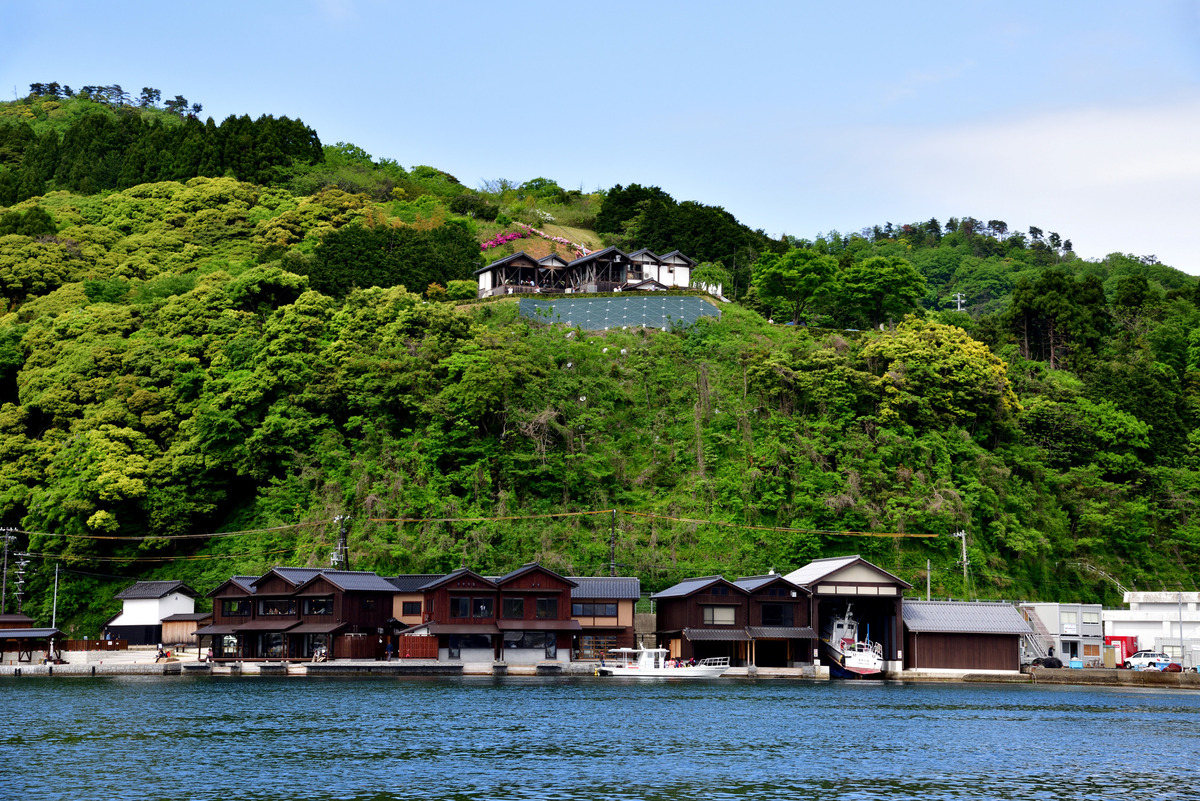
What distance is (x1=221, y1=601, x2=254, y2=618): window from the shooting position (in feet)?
189

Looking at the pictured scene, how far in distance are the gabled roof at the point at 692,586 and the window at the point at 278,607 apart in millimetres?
18404

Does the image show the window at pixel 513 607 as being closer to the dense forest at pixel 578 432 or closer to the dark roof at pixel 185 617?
the dense forest at pixel 578 432

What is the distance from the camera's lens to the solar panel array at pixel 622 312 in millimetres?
78312

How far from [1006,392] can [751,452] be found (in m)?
17.6

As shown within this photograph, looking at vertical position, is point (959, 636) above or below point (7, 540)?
below

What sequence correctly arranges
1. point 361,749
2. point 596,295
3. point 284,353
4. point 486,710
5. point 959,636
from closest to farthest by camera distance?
1. point 361,749
2. point 486,710
3. point 959,636
4. point 284,353
5. point 596,295

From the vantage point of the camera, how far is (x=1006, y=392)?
70.4 meters

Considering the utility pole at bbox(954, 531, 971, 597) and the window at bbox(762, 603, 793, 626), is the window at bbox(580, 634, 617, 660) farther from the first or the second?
the utility pole at bbox(954, 531, 971, 597)

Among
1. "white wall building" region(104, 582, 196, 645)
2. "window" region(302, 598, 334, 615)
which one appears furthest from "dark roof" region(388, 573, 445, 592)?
"white wall building" region(104, 582, 196, 645)

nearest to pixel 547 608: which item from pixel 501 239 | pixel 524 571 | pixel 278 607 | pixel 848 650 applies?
pixel 524 571

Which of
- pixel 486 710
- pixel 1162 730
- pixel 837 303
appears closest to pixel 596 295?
pixel 837 303

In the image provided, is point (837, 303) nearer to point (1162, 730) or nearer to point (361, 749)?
point (1162, 730)

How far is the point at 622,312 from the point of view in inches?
3093

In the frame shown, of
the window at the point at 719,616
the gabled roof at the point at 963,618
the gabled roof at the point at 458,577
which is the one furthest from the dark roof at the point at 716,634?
the gabled roof at the point at 458,577
